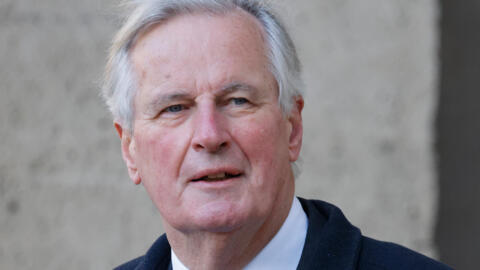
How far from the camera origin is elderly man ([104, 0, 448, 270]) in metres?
2.10

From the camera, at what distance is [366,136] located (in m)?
3.85

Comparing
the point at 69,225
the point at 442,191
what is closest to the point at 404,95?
the point at 442,191

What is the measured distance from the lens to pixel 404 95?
3812 mm

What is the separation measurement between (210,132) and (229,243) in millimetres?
381

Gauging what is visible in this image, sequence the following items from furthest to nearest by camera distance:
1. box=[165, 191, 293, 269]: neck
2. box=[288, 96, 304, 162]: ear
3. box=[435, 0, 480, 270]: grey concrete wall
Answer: box=[435, 0, 480, 270]: grey concrete wall, box=[288, 96, 304, 162]: ear, box=[165, 191, 293, 269]: neck

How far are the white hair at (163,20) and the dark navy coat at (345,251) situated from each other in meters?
0.41

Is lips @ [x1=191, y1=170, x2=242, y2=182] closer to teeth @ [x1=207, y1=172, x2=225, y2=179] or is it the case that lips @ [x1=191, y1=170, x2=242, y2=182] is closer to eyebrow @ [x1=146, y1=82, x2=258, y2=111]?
teeth @ [x1=207, y1=172, x2=225, y2=179]

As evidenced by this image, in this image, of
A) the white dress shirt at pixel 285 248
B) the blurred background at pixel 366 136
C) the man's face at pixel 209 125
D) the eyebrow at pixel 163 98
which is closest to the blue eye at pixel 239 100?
the man's face at pixel 209 125

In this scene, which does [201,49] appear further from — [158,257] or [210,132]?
[158,257]

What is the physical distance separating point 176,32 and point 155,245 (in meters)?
0.85

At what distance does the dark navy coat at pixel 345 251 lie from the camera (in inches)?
85.4

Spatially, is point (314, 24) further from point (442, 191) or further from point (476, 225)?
point (476, 225)

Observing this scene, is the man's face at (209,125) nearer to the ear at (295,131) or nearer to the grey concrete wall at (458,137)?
the ear at (295,131)

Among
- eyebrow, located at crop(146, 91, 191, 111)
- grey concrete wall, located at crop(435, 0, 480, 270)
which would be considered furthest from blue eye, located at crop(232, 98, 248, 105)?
grey concrete wall, located at crop(435, 0, 480, 270)
